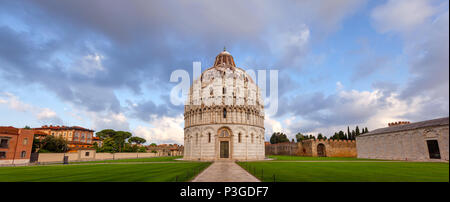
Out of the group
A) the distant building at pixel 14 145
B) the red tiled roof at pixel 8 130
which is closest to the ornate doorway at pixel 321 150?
the distant building at pixel 14 145

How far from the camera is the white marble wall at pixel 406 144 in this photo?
35594 millimetres

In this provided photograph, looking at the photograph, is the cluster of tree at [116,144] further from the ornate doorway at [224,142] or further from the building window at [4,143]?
the ornate doorway at [224,142]

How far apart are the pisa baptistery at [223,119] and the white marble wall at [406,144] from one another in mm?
25719

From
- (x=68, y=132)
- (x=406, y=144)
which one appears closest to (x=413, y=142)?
(x=406, y=144)

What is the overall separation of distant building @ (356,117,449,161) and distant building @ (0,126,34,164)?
2765 inches

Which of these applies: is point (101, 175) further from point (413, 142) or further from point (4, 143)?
point (413, 142)

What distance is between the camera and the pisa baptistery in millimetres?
41844

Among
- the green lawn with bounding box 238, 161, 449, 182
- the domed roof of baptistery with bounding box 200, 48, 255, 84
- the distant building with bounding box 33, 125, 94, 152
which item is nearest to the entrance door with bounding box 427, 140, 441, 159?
the green lawn with bounding box 238, 161, 449, 182

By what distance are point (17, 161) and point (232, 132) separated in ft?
126

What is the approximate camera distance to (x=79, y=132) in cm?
9938

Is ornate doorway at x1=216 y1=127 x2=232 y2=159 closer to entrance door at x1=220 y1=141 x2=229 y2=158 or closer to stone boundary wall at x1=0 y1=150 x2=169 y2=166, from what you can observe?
entrance door at x1=220 y1=141 x2=229 y2=158
